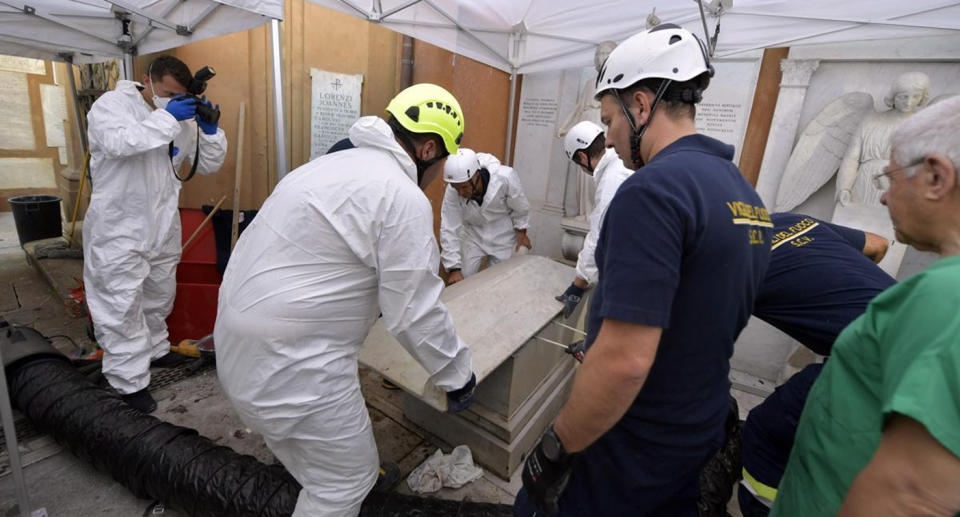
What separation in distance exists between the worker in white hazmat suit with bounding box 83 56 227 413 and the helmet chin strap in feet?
9.75

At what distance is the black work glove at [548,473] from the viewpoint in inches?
45.3

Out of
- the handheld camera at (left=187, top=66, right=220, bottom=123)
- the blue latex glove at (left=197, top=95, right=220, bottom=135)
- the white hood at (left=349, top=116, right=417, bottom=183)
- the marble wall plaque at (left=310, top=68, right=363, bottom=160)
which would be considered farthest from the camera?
the marble wall plaque at (left=310, top=68, right=363, bottom=160)

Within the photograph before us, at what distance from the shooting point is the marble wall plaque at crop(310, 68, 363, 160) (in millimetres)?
4809

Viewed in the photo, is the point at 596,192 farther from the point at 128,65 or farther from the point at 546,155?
the point at 128,65

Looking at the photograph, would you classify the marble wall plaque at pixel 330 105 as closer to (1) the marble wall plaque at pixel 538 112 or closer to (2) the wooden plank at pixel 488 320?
(1) the marble wall plaque at pixel 538 112

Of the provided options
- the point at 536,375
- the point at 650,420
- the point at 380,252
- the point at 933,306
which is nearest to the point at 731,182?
the point at 933,306

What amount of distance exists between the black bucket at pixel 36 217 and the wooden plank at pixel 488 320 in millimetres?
6213

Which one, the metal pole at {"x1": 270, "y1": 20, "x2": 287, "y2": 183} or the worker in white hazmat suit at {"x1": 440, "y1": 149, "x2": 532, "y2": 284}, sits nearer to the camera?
the metal pole at {"x1": 270, "y1": 20, "x2": 287, "y2": 183}

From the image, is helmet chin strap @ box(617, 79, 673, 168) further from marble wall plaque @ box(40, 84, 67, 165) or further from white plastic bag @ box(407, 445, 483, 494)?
marble wall plaque @ box(40, 84, 67, 165)

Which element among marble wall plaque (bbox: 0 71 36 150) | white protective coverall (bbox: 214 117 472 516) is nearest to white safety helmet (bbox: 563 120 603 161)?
white protective coverall (bbox: 214 117 472 516)

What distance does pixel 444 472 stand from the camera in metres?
2.46

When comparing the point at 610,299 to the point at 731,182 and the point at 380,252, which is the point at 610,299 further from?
the point at 380,252

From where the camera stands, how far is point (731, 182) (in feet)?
3.61

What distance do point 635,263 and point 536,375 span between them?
6.70 feet
